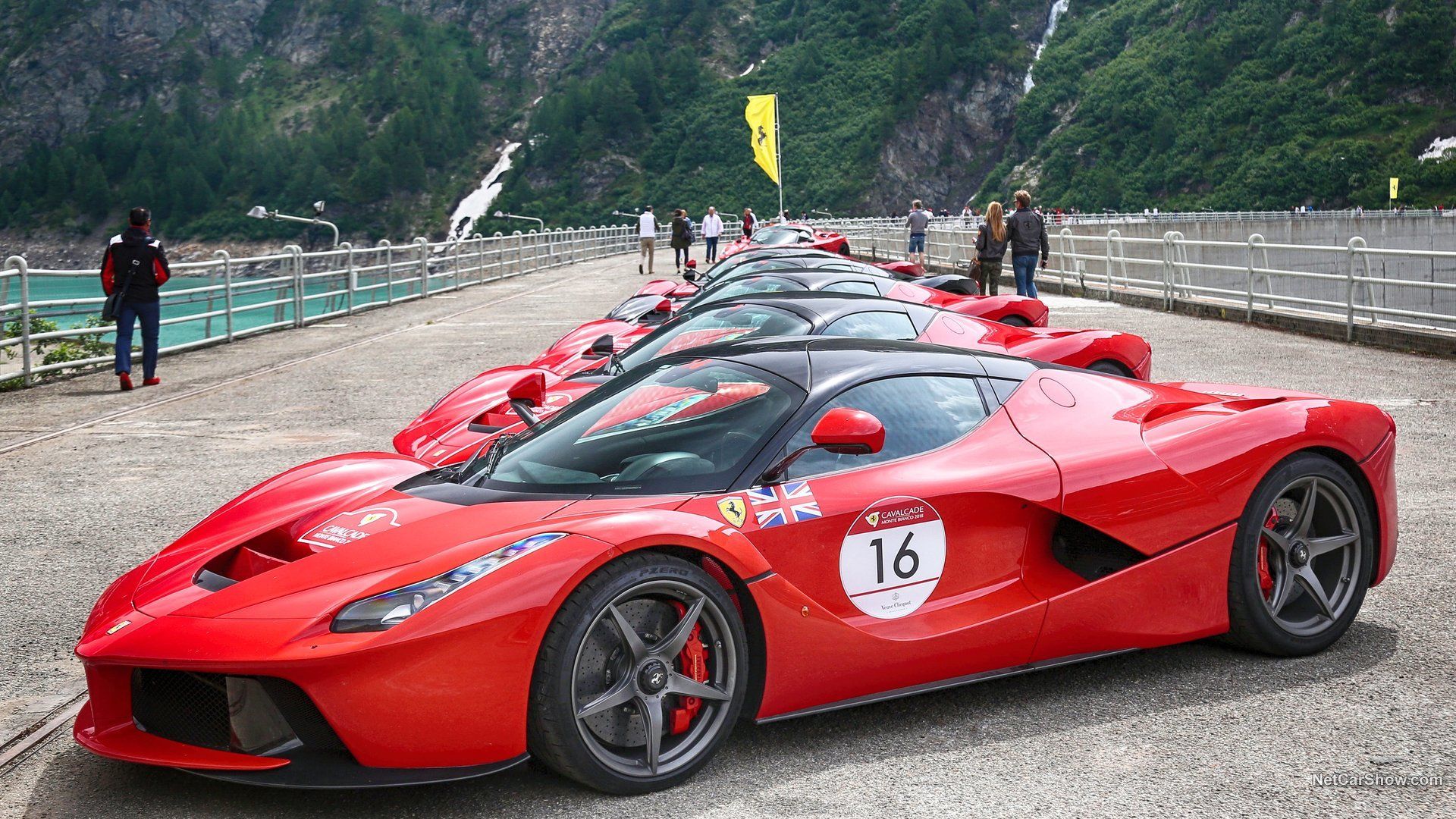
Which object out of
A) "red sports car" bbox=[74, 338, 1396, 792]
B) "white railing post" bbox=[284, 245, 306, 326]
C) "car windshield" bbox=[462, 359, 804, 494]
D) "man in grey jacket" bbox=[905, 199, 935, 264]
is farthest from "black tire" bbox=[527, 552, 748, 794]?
"man in grey jacket" bbox=[905, 199, 935, 264]

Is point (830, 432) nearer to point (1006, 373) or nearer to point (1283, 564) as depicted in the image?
point (1006, 373)

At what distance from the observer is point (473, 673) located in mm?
3418

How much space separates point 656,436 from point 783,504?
53cm

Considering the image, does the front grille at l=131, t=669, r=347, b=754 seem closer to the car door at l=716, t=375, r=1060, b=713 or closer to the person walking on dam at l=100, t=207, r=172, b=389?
the car door at l=716, t=375, r=1060, b=713

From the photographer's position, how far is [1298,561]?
474 centimetres

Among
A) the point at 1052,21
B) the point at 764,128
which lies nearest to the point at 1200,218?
the point at 764,128

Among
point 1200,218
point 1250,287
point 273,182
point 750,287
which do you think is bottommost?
point 1250,287

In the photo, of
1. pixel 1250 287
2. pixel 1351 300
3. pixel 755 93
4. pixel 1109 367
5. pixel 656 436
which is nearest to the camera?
pixel 656 436

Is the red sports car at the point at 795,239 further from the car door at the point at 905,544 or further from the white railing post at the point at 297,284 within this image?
the car door at the point at 905,544

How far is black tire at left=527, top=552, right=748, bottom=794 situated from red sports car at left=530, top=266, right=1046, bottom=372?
20.9 ft

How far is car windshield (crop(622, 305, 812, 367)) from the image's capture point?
8023mm

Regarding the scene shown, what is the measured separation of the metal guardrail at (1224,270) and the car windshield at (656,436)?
10751mm

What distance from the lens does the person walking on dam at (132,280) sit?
14266mm

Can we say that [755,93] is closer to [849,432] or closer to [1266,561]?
[1266,561]
